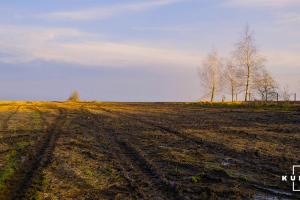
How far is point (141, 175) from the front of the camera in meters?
12.2

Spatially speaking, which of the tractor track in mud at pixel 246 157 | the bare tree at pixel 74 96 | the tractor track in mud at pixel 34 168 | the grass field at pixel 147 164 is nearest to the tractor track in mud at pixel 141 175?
the grass field at pixel 147 164

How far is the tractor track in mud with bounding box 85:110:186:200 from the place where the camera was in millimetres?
10172

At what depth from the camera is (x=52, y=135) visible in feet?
72.1

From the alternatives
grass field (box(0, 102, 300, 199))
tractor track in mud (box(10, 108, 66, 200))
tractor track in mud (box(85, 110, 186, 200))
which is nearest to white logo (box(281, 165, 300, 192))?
grass field (box(0, 102, 300, 199))

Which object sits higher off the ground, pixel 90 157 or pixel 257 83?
pixel 257 83

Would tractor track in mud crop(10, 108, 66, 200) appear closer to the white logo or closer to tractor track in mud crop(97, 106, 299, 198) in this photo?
tractor track in mud crop(97, 106, 299, 198)


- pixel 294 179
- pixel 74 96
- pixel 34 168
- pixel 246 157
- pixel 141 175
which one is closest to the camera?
pixel 294 179

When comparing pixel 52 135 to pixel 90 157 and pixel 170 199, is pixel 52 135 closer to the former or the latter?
pixel 90 157

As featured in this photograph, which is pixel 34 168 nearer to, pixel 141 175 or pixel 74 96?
pixel 141 175

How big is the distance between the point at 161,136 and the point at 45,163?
8233 millimetres

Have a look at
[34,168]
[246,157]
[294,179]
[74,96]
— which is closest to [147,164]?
[34,168]

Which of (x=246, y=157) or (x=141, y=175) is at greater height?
(x=246, y=157)

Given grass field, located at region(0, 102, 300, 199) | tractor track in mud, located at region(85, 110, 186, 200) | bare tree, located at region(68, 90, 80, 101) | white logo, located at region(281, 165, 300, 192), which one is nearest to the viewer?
tractor track in mud, located at region(85, 110, 186, 200)

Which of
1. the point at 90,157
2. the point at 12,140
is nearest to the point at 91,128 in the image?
the point at 12,140
